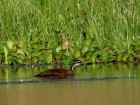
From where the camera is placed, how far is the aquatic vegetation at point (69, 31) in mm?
12094

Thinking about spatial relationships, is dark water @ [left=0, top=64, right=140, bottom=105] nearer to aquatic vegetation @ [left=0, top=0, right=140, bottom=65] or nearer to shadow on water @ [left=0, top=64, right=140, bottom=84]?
shadow on water @ [left=0, top=64, right=140, bottom=84]

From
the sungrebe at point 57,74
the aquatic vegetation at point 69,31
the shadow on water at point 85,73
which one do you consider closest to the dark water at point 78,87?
the shadow on water at point 85,73

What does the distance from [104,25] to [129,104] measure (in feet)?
15.5

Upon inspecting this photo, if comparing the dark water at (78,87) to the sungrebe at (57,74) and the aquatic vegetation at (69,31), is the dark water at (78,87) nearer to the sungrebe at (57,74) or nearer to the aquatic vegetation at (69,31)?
the sungrebe at (57,74)

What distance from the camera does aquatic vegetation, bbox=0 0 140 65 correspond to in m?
12.1

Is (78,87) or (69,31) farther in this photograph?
(69,31)

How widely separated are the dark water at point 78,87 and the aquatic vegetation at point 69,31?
553mm

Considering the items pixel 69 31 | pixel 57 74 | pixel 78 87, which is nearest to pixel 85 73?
pixel 57 74

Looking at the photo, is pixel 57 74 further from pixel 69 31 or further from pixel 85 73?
pixel 69 31

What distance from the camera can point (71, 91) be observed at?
9.41m

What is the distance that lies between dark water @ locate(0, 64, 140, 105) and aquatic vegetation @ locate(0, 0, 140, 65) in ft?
1.81

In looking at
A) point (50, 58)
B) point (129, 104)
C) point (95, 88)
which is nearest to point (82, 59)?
point (50, 58)

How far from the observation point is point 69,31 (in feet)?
41.7

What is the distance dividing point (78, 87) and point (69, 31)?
3.14 meters
